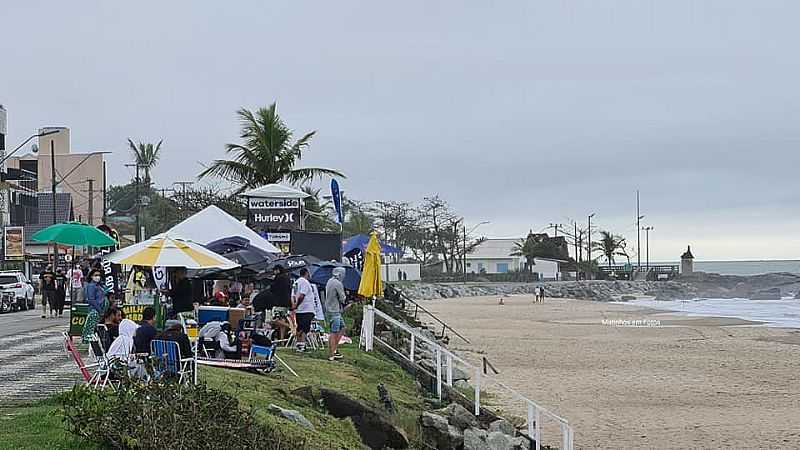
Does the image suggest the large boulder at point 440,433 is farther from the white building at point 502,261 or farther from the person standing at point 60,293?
the white building at point 502,261

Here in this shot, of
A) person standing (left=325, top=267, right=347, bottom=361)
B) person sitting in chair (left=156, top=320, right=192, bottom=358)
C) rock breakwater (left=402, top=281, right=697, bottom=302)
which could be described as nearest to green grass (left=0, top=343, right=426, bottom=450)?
person standing (left=325, top=267, right=347, bottom=361)

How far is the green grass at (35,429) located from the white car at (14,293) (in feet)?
75.5

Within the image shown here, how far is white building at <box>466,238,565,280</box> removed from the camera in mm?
114312

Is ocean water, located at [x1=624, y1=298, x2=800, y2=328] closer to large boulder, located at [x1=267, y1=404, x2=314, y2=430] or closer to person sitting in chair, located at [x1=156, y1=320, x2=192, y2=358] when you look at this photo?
large boulder, located at [x1=267, y1=404, x2=314, y2=430]

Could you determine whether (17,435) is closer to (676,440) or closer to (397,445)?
(397,445)

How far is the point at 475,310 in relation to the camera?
2434 inches

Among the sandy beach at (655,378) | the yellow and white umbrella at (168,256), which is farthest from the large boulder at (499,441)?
the yellow and white umbrella at (168,256)

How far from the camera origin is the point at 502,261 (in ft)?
399

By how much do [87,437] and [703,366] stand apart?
2441 cm

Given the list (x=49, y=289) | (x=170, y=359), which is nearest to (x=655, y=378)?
(x=49, y=289)

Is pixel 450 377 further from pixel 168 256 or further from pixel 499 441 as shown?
pixel 168 256

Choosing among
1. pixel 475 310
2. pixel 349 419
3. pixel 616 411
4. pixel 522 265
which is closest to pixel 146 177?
pixel 475 310

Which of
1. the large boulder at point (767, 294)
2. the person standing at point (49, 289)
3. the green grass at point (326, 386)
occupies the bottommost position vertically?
the large boulder at point (767, 294)

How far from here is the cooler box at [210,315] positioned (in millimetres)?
16219
